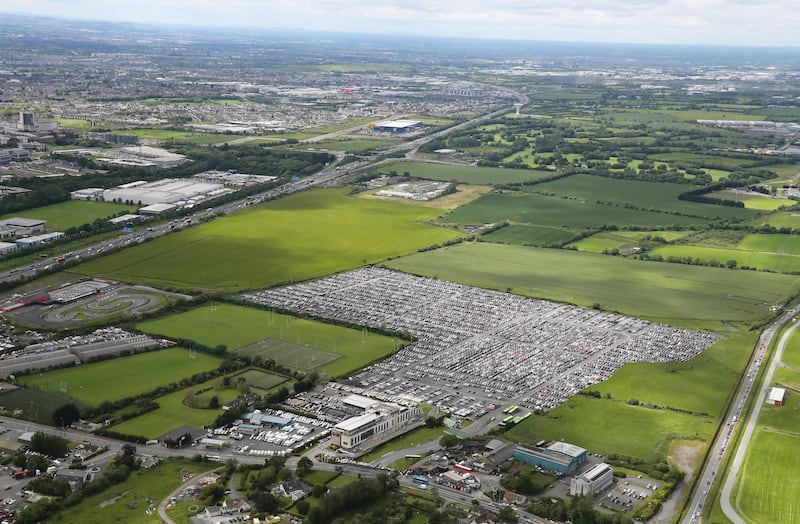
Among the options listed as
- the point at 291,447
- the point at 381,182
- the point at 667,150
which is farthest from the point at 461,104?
the point at 291,447

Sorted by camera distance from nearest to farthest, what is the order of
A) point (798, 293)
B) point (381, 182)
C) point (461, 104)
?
point (798, 293), point (381, 182), point (461, 104)

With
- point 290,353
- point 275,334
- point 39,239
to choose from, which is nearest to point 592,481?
point 290,353

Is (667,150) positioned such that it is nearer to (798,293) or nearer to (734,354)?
(798,293)

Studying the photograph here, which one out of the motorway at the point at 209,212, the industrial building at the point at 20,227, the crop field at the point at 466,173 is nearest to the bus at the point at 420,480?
the motorway at the point at 209,212

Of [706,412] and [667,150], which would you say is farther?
[667,150]

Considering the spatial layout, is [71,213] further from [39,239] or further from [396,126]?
[396,126]

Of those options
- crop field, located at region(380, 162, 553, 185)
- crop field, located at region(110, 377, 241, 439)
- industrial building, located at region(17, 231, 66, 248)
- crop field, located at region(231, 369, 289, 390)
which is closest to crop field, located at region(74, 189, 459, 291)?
industrial building, located at region(17, 231, 66, 248)

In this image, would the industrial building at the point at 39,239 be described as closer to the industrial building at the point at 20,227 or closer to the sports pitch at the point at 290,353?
the industrial building at the point at 20,227
